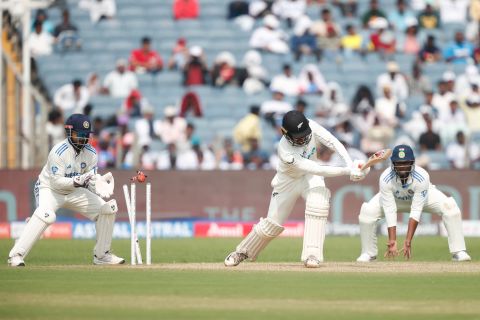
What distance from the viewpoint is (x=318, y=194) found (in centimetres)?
1204

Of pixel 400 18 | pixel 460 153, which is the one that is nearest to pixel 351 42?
pixel 400 18

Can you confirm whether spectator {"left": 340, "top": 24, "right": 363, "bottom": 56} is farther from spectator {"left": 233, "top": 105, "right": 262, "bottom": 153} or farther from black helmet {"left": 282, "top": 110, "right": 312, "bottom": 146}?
black helmet {"left": 282, "top": 110, "right": 312, "bottom": 146}

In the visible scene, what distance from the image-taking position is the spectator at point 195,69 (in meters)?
23.7

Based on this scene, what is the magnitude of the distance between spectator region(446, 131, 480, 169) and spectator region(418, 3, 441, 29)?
4.00 metres

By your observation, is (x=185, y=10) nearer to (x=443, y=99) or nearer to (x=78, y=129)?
(x=443, y=99)

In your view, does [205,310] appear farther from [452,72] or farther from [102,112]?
[452,72]

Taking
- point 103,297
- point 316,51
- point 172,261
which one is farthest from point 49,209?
point 316,51

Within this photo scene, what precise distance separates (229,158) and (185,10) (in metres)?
4.77

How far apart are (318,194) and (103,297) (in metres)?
3.04

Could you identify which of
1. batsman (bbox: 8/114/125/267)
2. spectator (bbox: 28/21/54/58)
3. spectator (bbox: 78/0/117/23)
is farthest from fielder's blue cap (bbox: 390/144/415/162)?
spectator (bbox: 78/0/117/23)

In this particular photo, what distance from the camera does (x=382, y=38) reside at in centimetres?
2442

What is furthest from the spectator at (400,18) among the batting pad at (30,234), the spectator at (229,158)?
the batting pad at (30,234)

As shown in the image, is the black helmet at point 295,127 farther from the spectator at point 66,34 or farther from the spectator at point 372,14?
the spectator at point 66,34

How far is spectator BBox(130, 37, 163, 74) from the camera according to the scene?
23.9 metres
